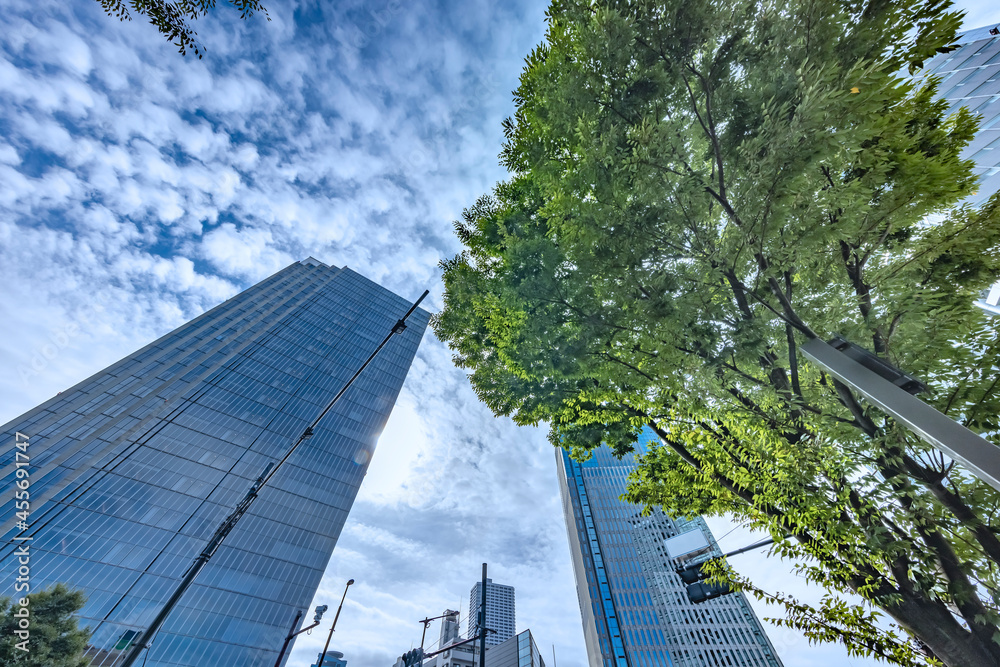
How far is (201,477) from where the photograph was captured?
39.7 meters

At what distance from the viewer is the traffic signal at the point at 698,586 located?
5305 mm


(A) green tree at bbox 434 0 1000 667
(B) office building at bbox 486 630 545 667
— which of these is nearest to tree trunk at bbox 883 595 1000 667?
(A) green tree at bbox 434 0 1000 667

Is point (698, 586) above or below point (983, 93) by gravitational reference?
below

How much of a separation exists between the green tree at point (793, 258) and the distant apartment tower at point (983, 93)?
1617cm

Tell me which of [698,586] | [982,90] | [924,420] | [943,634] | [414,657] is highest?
[982,90]

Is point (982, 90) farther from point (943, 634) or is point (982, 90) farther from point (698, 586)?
point (698, 586)

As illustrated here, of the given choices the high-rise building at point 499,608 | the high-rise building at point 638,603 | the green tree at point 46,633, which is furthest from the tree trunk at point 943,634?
the high-rise building at point 499,608

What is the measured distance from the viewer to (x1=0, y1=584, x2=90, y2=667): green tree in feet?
44.7

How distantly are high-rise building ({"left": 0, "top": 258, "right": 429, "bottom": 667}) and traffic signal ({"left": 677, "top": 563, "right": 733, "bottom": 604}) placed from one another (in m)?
47.8

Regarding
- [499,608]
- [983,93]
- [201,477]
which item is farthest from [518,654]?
[499,608]

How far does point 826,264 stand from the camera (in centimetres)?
416

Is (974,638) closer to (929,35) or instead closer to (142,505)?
(929,35)

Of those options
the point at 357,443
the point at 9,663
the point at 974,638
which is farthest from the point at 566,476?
the point at 974,638

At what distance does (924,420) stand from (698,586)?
4.61 m
